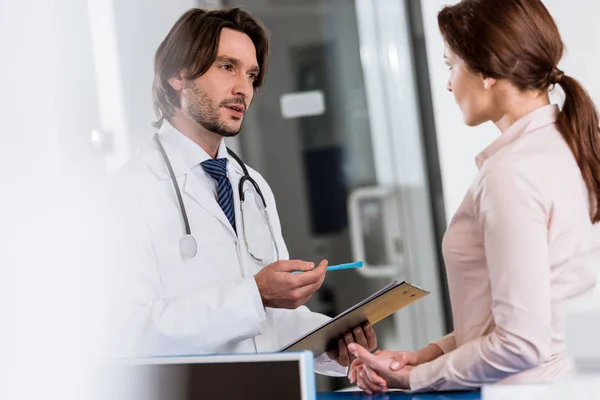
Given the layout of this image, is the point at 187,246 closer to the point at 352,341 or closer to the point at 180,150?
the point at 180,150

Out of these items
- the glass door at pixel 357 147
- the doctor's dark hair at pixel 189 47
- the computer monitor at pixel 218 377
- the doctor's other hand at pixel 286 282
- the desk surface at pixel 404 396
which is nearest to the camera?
the computer monitor at pixel 218 377

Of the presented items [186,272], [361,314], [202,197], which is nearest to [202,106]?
[202,197]

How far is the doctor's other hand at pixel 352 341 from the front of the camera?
51.1 inches

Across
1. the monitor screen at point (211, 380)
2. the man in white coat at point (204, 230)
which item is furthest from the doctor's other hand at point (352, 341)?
the monitor screen at point (211, 380)

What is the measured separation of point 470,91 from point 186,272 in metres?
0.57

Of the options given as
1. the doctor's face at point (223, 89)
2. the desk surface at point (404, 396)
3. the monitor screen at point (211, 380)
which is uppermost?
the doctor's face at point (223, 89)

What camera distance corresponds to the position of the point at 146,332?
1.26 m

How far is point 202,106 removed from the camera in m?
1.37

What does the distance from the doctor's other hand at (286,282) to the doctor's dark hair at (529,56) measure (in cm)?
42

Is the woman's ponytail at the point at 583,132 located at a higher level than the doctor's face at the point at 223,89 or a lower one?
lower

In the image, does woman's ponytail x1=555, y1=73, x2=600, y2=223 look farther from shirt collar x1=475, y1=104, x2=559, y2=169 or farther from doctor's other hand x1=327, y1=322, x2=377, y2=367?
doctor's other hand x1=327, y1=322, x2=377, y2=367

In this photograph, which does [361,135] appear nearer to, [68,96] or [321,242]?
[321,242]

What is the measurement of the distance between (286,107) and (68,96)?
2.09 ft

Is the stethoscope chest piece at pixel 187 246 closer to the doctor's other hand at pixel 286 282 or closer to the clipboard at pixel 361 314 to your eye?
the doctor's other hand at pixel 286 282
